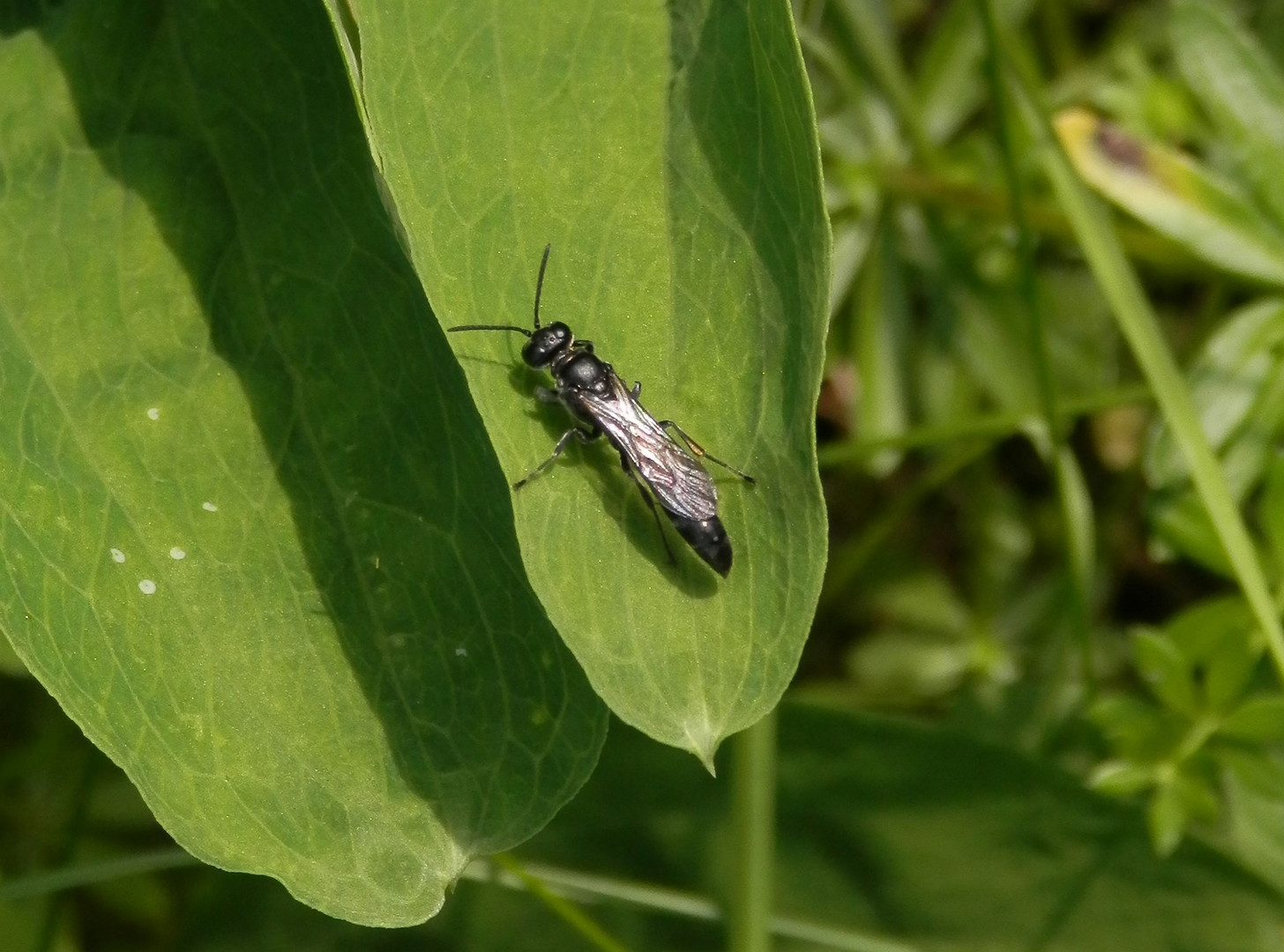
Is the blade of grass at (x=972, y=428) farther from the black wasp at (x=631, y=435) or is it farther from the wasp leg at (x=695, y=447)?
the wasp leg at (x=695, y=447)

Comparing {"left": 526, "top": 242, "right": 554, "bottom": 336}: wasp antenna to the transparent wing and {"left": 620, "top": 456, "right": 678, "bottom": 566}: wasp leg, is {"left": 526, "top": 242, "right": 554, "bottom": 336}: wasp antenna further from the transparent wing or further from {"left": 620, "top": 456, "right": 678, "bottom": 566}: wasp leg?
{"left": 620, "top": 456, "right": 678, "bottom": 566}: wasp leg

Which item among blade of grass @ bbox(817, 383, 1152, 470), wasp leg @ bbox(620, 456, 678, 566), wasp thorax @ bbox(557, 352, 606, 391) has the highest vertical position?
wasp thorax @ bbox(557, 352, 606, 391)

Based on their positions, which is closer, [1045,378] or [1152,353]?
[1152,353]

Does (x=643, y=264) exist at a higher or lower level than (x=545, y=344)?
higher

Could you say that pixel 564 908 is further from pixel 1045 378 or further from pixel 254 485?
pixel 1045 378

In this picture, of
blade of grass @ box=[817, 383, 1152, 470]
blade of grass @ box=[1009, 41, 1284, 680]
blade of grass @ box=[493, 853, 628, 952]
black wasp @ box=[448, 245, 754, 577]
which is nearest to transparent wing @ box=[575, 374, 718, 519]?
black wasp @ box=[448, 245, 754, 577]

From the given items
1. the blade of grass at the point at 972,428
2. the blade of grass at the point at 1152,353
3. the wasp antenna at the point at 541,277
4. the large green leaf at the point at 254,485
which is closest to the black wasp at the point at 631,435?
the wasp antenna at the point at 541,277

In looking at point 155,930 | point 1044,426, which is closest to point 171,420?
point 155,930

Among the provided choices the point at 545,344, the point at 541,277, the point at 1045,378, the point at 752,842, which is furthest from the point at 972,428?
the point at 541,277
